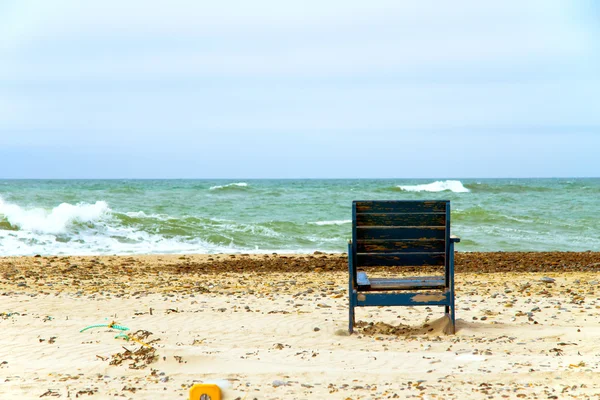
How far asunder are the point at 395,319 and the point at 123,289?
4348mm

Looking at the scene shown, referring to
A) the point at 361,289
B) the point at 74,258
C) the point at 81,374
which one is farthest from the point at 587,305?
the point at 74,258

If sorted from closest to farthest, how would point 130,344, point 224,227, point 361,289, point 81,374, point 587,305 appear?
1. point 81,374
2. point 130,344
3. point 361,289
4. point 587,305
5. point 224,227

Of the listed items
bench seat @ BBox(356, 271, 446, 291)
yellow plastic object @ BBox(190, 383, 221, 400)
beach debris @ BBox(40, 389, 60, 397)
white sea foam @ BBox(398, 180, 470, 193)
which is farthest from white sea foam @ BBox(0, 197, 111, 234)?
white sea foam @ BBox(398, 180, 470, 193)

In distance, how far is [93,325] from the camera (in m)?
6.40

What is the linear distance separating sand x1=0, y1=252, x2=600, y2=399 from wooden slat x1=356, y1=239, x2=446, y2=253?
Answer: 0.82m

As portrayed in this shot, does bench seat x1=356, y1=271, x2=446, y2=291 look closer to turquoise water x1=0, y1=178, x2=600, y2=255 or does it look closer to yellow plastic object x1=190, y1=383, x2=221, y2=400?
yellow plastic object x1=190, y1=383, x2=221, y2=400

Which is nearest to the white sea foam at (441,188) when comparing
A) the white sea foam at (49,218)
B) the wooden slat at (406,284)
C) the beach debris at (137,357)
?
the white sea foam at (49,218)

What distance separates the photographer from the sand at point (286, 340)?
4430mm

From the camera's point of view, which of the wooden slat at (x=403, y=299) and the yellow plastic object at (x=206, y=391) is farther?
the wooden slat at (x=403, y=299)

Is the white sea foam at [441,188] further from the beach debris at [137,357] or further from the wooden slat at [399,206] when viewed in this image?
the beach debris at [137,357]

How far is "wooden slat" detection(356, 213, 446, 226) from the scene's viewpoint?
19.9 ft

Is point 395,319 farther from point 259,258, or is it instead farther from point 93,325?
point 259,258

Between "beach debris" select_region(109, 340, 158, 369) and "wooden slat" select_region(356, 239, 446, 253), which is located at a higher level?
"wooden slat" select_region(356, 239, 446, 253)

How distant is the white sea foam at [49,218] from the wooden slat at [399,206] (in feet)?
47.8
